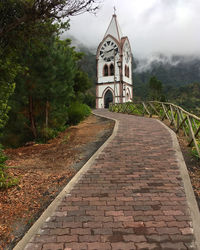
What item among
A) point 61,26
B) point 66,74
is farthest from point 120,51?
point 61,26

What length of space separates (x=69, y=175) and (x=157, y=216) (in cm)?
243

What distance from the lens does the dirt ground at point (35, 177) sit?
3274 millimetres

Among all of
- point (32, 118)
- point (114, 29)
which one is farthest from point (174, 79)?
point (32, 118)

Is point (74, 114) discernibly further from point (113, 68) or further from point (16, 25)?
point (113, 68)

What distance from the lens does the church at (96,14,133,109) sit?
3428cm

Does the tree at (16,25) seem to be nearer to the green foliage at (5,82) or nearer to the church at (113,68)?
the green foliage at (5,82)

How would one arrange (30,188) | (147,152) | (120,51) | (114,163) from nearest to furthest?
(30,188) < (114,163) < (147,152) < (120,51)

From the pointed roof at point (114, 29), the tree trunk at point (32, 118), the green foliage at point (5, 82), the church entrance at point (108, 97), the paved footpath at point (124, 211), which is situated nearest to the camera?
the paved footpath at point (124, 211)

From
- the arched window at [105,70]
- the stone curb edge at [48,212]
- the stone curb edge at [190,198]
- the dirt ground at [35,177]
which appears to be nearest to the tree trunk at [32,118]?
the dirt ground at [35,177]

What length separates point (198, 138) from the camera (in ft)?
22.0

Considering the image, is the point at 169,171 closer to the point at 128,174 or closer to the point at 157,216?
the point at 128,174

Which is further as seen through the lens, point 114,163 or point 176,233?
point 114,163

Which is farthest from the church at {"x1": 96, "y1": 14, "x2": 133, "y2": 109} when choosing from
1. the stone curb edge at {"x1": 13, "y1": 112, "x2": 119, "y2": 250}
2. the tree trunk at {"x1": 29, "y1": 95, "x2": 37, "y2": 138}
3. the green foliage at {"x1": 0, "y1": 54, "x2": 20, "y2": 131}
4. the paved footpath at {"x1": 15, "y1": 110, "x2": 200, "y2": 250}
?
the stone curb edge at {"x1": 13, "y1": 112, "x2": 119, "y2": 250}

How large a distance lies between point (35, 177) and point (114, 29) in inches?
1423
